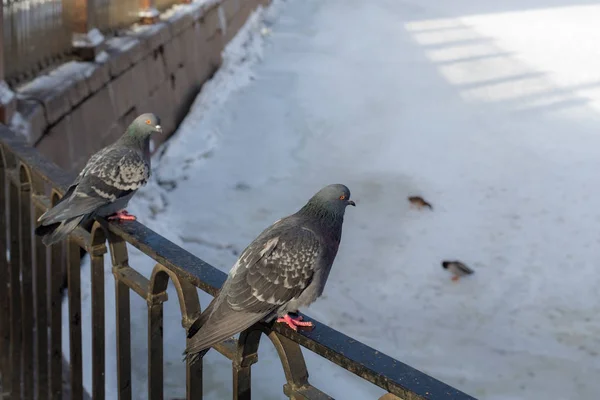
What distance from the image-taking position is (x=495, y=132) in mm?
8734

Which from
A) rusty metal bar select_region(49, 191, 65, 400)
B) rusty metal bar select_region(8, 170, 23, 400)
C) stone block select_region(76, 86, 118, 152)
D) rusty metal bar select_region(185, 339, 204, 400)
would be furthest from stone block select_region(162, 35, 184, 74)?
rusty metal bar select_region(185, 339, 204, 400)

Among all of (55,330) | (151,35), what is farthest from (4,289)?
(151,35)

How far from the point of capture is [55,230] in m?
2.39

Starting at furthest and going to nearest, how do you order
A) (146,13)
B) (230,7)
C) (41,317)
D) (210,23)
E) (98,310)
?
1. (230,7)
2. (210,23)
3. (146,13)
4. (41,317)
5. (98,310)

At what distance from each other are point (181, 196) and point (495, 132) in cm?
352

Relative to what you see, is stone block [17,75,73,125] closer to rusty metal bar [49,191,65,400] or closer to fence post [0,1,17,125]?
fence post [0,1,17,125]

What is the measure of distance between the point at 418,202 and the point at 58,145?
3.02 metres

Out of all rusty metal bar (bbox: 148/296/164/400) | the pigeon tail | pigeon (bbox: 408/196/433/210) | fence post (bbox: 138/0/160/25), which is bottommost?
pigeon (bbox: 408/196/433/210)

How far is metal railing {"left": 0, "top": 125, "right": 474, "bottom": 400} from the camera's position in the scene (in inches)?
60.9

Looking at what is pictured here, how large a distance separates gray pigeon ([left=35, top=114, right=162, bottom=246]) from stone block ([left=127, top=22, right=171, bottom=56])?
387cm

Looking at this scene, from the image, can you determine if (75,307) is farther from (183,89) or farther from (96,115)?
(183,89)

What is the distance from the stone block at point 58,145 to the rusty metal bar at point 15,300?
195cm

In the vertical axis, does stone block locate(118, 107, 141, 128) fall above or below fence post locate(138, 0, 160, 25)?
below

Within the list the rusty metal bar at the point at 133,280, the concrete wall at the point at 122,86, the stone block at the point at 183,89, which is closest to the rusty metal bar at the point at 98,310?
the rusty metal bar at the point at 133,280
